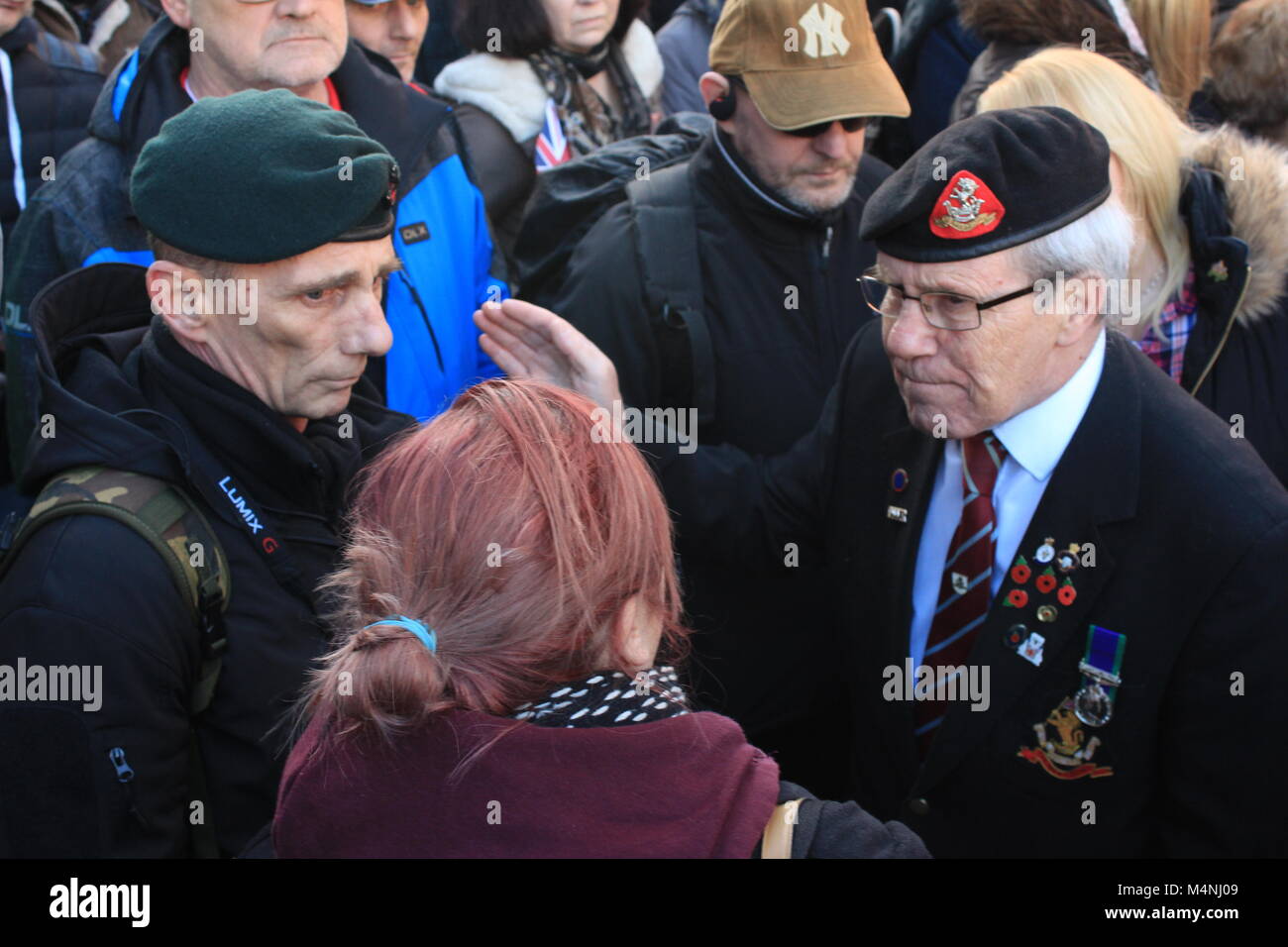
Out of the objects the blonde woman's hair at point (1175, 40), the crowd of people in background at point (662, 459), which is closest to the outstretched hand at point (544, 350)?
the crowd of people in background at point (662, 459)

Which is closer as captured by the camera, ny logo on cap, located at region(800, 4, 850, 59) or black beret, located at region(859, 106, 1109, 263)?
black beret, located at region(859, 106, 1109, 263)

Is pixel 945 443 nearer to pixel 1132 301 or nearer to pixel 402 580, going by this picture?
pixel 1132 301

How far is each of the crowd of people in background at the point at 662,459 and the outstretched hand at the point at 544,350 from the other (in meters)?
0.01

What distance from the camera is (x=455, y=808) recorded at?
4.82ft

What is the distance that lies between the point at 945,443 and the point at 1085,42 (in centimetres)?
181

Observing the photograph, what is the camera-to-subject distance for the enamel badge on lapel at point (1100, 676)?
84.0 inches

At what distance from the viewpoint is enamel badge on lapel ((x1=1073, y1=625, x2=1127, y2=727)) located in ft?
7.00

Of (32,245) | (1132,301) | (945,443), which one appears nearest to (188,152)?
(32,245)

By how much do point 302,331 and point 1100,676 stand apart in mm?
1606

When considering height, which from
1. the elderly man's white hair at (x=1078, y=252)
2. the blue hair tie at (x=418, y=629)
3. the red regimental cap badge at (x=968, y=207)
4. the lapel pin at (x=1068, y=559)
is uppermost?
the red regimental cap badge at (x=968, y=207)

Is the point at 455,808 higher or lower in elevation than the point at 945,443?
lower
